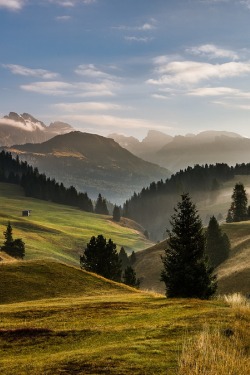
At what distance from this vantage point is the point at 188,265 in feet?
122

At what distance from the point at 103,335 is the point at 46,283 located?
3064 centimetres

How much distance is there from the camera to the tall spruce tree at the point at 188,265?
36.5 m

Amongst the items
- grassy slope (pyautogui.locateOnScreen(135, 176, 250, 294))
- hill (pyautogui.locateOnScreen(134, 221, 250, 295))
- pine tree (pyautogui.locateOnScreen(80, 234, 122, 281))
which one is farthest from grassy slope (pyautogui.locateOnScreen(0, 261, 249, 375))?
grassy slope (pyautogui.locateOnScreen(135, 176, 250, 294))

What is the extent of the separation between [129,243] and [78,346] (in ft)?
576

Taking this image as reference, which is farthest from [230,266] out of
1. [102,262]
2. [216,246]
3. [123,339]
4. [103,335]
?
[123,339]

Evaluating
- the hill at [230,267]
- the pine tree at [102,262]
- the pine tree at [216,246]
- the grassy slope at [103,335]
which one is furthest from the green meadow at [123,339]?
the pine tree at [216,246]

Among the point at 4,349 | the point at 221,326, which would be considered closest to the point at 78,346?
the point at 4,349

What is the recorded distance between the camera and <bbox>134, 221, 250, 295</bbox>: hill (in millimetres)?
81944

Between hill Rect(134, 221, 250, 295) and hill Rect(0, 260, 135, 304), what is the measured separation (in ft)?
94.9

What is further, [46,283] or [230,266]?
[230,266]

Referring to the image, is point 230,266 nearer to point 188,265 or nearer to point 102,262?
point 102,262

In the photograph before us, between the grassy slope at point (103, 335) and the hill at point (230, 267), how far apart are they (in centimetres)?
4896

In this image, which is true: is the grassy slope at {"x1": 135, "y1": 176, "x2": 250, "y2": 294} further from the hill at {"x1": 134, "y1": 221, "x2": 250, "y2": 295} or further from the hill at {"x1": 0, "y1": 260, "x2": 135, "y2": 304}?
the hill at {"x1": 0, "y1": 260, "x2": 135, "y2": 304}

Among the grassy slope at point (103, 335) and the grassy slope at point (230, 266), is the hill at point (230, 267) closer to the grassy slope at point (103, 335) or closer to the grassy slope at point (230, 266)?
the grassy slope at point (230, 266)
